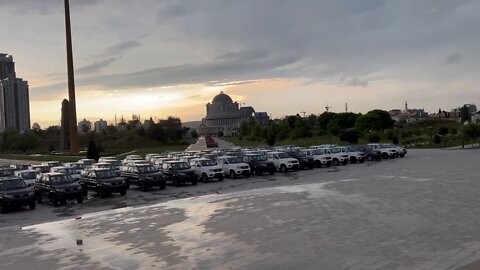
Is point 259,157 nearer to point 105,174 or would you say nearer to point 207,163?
point 207,163

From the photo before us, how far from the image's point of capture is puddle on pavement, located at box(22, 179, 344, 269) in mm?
12305

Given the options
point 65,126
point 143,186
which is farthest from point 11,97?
point 143,186

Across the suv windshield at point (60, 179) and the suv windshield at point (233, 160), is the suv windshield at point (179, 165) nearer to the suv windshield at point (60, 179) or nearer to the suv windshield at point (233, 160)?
the suv windshield at point (233, 160)

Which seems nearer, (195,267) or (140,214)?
(195,267)

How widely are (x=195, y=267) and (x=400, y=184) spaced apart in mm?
17275

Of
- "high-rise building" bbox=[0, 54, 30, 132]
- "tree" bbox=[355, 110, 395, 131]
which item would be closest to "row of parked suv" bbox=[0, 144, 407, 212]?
"tree" bbox=[355, 110, 395, 131]

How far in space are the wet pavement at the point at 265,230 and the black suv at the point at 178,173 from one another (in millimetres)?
5616

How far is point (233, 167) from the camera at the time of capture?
36.9 metres

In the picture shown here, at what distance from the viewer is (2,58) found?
192 metres

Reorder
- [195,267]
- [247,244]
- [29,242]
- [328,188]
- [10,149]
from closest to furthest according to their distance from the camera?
1. [195,267]
2. [247,244]
3. [29,242]
4. [328,188]
5. [10,149]

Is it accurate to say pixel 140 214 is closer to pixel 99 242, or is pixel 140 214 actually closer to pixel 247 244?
pixel 99 242

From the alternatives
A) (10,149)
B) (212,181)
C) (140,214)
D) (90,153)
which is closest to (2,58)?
(10,149)

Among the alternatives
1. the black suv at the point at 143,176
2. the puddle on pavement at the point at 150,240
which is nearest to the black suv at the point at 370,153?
the black suv at the point at 143,176

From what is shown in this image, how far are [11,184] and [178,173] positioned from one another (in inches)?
394
